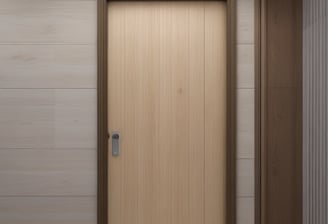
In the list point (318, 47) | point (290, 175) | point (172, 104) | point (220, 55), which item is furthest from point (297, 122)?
point (172, 104)

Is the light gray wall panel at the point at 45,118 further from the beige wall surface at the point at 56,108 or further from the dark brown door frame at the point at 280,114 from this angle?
the dark brown door frame at the point at 280,114

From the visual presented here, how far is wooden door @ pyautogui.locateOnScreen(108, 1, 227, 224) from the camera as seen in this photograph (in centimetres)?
→ 213

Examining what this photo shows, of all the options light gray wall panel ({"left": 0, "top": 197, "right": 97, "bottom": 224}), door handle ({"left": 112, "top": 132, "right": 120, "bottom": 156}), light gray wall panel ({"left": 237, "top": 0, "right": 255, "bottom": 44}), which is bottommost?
light gray wall panel ({"left": 0, "top": 197, "right": 97, "bottom": 224})

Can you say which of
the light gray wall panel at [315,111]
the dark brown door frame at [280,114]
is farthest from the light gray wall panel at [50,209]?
the light gray wall panel at [315,111]

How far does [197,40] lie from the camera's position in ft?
7.03

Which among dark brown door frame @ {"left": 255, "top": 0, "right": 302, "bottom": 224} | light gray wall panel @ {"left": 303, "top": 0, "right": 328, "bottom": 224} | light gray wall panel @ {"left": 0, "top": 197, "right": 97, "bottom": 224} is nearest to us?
light gray wall panel @ {"left": 303, "top": 0, "right": 328, "bottom": 224}

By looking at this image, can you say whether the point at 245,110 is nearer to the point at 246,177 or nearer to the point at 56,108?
the point at 246,177

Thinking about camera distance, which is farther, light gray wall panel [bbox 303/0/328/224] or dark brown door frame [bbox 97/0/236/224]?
dark brown door frame [bbox 97/0/236/224]

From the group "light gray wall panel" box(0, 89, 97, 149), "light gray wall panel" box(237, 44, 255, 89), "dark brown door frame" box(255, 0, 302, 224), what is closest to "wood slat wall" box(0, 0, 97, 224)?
"light gray wall panel" box(0, 89, 97, 149)

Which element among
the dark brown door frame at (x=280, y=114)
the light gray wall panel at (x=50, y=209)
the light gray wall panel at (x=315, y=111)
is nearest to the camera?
the light gray wall panel at (x=315, y=111)

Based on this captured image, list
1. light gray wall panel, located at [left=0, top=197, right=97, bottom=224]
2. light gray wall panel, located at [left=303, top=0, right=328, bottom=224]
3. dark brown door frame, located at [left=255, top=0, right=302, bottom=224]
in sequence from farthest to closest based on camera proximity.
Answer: light gray wall panel, located at [left=0, top=197, right=97, bottom=224] → dark brown door frame, located at [left=255, top=0, right=302, bottom=224] → light gray wall panel, located at [left=303, top=0, right=328, bottom=224]

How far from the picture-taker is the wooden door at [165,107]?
2135 millimetres

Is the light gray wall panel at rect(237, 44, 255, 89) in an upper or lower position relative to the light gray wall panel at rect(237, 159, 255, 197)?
upper

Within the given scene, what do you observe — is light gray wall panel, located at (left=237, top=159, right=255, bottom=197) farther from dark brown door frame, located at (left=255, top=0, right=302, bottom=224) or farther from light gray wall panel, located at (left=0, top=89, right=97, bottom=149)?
light gray wall panel, located at (left=0, top=89, right=97, bottom=149)
